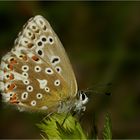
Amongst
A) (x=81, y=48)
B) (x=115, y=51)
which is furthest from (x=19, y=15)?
(x=115, y=51)

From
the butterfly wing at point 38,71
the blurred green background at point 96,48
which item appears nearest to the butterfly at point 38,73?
the butterfly wing at point 38,71

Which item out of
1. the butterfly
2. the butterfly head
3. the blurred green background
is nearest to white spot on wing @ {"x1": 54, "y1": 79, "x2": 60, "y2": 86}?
the butterfly

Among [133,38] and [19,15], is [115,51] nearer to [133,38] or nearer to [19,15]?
[133,38]

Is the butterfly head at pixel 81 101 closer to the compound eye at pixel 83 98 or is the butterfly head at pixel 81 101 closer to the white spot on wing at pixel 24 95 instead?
the compound eye at pixel 83 98

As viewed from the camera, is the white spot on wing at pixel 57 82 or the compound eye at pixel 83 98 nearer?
the compound eye at pixel 83 98

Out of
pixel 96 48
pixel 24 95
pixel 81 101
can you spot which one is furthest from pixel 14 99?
pixel 96 48
